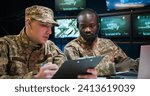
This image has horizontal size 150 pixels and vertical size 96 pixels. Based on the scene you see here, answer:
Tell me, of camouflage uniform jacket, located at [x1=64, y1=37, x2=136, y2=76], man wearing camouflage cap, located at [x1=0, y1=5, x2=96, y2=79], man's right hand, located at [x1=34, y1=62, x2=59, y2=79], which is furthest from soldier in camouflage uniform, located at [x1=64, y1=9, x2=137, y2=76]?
man's right hand, located at [x1=34, y1=62, x2=59, y2=79]

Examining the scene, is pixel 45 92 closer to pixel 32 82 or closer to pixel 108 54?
pixel 32 82

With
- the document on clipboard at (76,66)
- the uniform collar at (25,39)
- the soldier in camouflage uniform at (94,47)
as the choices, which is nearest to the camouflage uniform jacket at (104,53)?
the soldier in camouflage uniform at (94,47)

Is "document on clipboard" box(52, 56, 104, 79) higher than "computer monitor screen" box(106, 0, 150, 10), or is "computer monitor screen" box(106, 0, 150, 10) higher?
"computer monitor screen" box(106, 0, 150, 10)

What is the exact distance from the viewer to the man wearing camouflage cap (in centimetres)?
212

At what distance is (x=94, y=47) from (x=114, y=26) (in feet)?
0.72

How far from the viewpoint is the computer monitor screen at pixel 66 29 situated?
91.9 inches

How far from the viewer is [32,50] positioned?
220 centimetres

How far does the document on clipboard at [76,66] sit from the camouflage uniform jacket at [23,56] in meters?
0.13

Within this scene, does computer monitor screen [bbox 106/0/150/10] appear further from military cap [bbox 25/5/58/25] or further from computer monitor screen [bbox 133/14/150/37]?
military cap [bbox 25/5/58/25]

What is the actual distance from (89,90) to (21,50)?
586 mm

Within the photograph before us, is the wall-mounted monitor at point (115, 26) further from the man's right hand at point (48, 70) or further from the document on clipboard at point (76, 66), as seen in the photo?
the man's right hand at point (48, 70)

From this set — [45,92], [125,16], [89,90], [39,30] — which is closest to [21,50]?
[39,30]

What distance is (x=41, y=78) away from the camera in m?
2.20

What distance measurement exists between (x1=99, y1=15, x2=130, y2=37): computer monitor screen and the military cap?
0.37m
